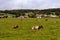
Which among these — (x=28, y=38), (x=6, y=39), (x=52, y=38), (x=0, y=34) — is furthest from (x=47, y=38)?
(x=0, y=34)

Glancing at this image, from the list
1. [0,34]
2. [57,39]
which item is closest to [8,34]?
[0,34]

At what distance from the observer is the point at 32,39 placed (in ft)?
90.2

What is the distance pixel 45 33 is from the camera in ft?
105

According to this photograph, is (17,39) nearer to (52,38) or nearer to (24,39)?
(24,39)

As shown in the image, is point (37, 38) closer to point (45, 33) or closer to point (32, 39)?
point (32, 39)

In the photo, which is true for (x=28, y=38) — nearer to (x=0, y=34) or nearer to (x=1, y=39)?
(x=1, y=39)

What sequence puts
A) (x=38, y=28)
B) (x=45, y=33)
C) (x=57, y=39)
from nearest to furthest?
(x=57, y=39), (x=45, y=33), (x=38, y=28)

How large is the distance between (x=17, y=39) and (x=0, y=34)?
617cm

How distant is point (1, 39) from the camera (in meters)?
27.9

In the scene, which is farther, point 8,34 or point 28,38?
point 8,34

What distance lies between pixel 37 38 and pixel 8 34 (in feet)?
21.6

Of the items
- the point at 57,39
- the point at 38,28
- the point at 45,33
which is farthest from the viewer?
the point at 38,28

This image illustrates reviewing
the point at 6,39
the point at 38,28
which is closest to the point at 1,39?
the point at 6,39

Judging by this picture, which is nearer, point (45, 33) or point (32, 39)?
point (32, 39)
